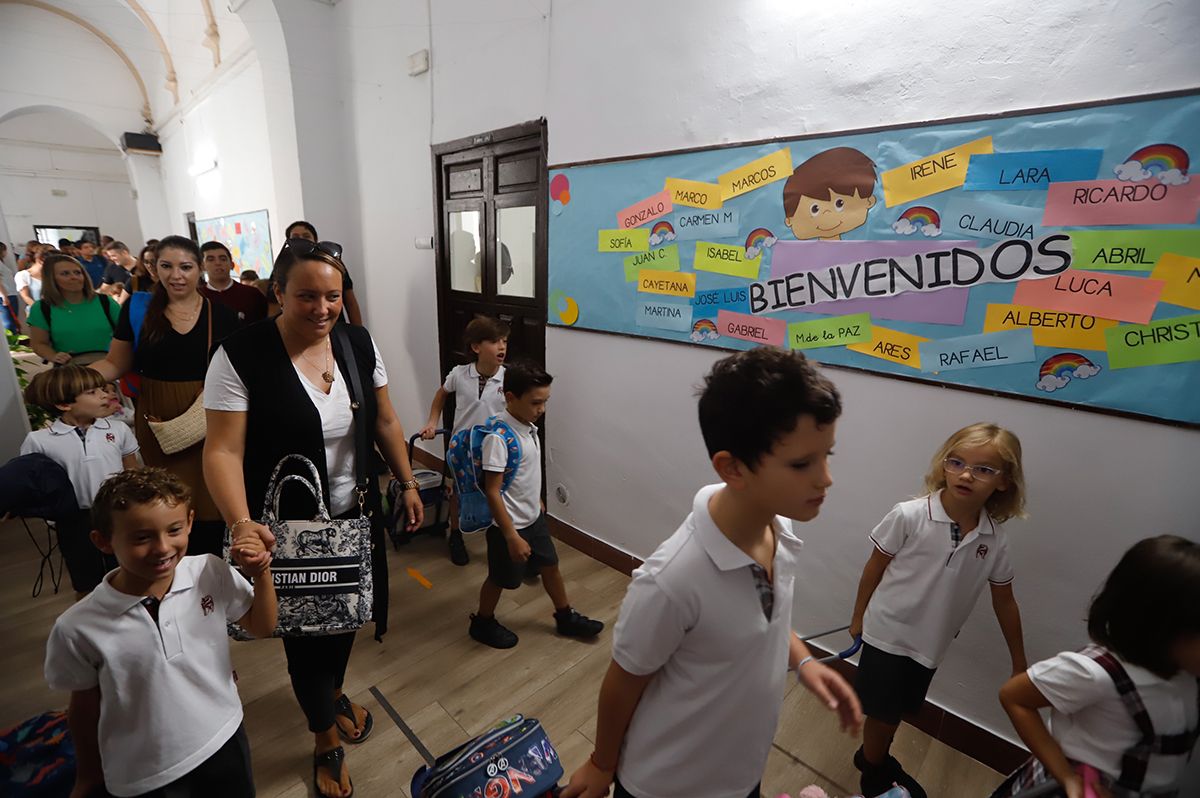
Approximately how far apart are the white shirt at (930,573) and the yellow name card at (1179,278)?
685 mm

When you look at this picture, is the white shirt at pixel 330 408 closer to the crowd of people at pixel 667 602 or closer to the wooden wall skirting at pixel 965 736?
the crowd of people at pixel 667 602

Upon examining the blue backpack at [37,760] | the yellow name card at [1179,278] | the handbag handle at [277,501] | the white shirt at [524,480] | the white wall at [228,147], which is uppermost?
the white wall at [228,147]

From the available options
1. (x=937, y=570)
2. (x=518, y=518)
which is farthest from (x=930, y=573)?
(x=518, y=518)

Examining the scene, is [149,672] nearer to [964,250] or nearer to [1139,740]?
[1139,740]

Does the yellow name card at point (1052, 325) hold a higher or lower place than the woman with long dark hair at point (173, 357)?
higher

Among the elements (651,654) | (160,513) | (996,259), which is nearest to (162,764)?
(160,513)

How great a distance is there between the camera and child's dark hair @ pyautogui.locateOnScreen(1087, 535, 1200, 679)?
918 mm

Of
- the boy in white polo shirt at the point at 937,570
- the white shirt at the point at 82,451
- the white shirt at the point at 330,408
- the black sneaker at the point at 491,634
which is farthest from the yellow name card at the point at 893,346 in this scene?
the white shirt at the point at 82,451

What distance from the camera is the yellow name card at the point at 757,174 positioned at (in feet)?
6.31

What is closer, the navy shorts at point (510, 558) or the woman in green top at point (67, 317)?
the navy shorts at point (510, 558)

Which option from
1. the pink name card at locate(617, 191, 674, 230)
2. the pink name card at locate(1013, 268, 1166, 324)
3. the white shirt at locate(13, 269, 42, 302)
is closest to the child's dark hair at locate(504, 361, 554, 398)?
the pink name card at locate(617, 191, 674, 230)

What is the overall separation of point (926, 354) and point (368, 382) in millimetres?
1722

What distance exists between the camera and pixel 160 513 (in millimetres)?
1045

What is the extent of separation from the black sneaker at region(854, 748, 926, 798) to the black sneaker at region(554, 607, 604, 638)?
1.07m
